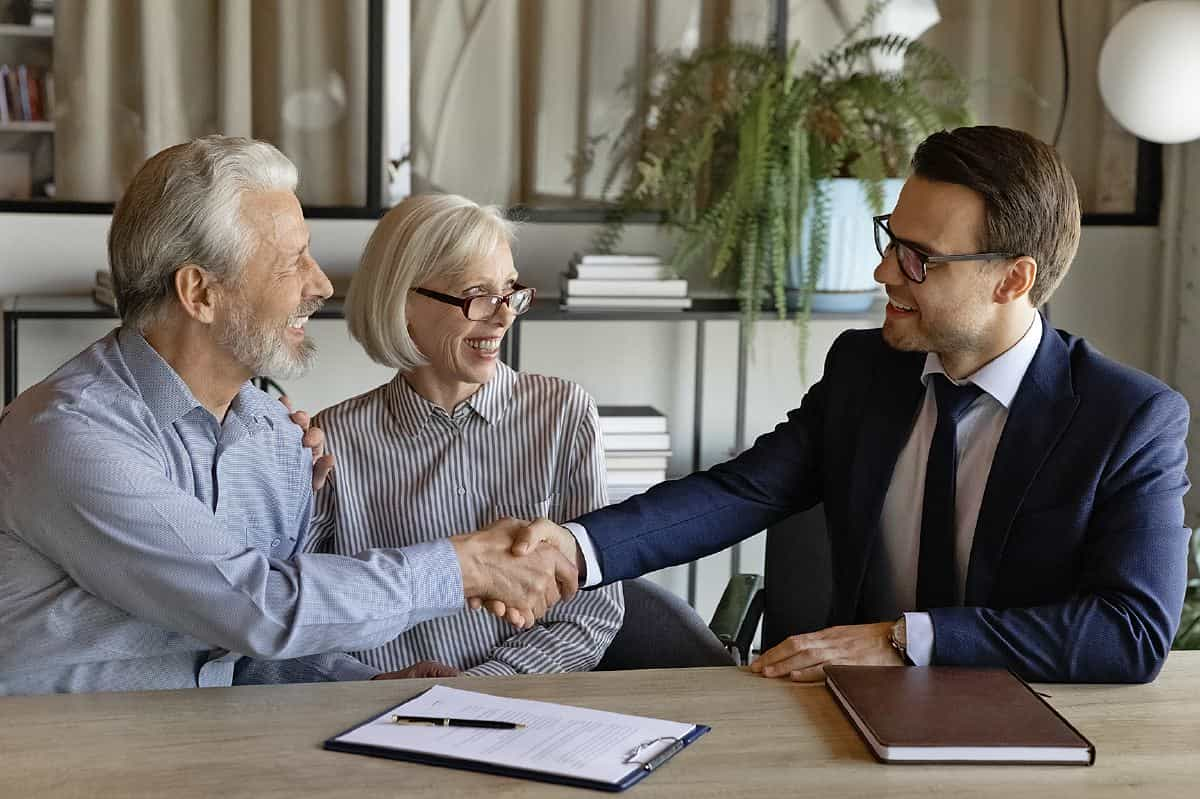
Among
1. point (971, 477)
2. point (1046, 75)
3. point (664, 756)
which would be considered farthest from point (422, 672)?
point (1046, 75)

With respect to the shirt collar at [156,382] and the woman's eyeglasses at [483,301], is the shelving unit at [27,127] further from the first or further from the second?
the shirt collar at [156,382]

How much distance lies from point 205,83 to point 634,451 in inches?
57.3

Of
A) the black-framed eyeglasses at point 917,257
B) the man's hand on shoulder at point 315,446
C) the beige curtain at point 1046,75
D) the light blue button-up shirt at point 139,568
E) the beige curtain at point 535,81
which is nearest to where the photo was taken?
the light blue button-up shirt at point 139,568

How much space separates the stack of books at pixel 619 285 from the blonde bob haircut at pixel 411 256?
3.63 feet

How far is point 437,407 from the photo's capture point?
2391 millimetres

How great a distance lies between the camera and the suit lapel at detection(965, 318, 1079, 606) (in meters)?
2.00

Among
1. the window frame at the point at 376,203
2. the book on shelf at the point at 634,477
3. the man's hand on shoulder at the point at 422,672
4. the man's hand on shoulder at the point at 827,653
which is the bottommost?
the man's hand on shoulder at the point at 422,672

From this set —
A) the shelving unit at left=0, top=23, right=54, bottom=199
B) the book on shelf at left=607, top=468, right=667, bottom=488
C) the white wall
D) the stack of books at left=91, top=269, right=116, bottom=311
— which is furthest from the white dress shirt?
the shelving unit at left=0, top=23, right=54, bottom=199

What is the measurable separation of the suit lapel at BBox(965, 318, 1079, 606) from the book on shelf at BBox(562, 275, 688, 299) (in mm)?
1628

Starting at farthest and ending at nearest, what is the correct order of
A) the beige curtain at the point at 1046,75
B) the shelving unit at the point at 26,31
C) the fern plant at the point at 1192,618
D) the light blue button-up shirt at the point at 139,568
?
the beige curtain at the point at 1046,75, the shelving unit at the point at 26,31, the fern plant at the point at 1192,618, the light blue button-up shirt at the point at 139,568

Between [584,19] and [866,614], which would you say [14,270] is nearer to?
[584,19]

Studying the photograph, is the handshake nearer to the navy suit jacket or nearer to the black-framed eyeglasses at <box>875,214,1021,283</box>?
the navy suit jacket

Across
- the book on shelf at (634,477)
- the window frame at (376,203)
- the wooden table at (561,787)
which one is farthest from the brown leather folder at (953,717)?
the window frame at (376,203)

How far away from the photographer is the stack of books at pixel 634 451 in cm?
358
